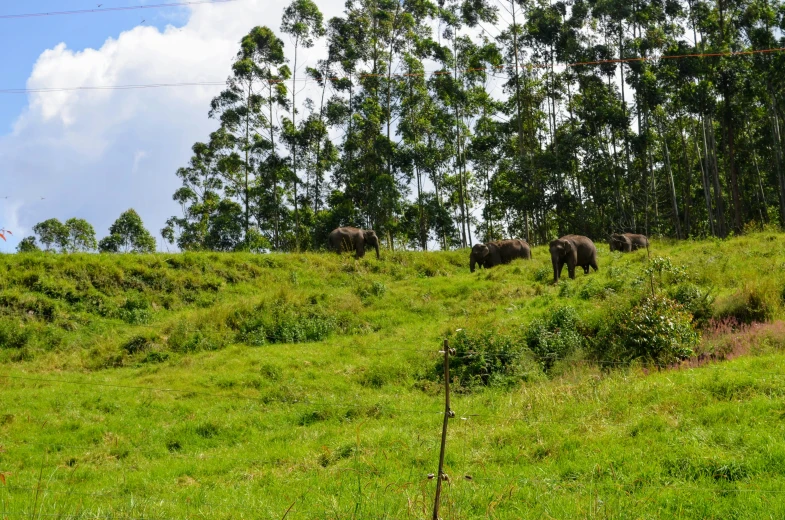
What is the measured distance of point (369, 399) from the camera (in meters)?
12.4

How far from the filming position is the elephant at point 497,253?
93.0 feet

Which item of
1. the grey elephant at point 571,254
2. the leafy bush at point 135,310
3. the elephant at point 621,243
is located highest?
the elephant at point 621,243

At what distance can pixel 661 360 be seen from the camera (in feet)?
38.8

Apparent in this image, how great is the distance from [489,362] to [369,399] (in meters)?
2.82

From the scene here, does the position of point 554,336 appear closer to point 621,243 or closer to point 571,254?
point 571,254

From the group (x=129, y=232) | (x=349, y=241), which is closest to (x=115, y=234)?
(x=129, y=232)

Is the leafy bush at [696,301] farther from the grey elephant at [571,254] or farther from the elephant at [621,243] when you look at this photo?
the elephant at [621,243]

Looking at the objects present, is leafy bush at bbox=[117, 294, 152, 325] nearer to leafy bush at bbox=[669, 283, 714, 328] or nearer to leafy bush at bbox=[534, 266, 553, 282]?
leafy bush at bbox=[534, 266, 553, 282]

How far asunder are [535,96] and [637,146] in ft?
32.1

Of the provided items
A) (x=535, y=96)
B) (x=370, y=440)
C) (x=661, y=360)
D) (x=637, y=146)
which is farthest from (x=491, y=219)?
(x=370, y=440)

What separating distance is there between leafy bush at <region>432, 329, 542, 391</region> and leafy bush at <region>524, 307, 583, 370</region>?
0.96 ft

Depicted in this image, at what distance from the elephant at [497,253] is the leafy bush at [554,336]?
1309 cm

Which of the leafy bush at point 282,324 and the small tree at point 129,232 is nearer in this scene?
the leafy bush at point 282,324

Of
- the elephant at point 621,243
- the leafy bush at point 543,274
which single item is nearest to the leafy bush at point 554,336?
the leafy bush at point 543,274
